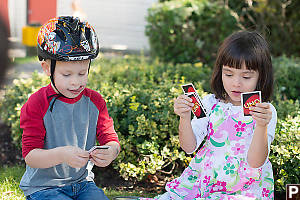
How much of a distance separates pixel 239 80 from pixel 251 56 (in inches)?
7.3

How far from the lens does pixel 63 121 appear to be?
9.01ft

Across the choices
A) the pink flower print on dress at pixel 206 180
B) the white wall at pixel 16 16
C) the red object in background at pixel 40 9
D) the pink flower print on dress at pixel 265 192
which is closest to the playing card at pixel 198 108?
the pink flower print on dress at pixel 206 180

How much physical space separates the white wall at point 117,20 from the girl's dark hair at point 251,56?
10.6m

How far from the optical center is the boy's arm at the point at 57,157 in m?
2.56

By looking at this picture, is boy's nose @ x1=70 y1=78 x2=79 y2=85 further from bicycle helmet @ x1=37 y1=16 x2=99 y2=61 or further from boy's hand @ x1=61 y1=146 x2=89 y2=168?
boy's hand @ x1=61 y1=146 x2=89 y2=168

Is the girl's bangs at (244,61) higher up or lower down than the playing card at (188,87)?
higher up

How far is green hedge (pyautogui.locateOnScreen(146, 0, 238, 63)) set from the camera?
7.70 m

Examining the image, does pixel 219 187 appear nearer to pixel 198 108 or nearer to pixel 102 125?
pixel 198 108

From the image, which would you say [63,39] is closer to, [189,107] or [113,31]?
[189,107]

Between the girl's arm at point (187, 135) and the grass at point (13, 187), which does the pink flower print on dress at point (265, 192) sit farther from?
the grass at point (13, 187)

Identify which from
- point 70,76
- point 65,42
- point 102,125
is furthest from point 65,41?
point 102,125

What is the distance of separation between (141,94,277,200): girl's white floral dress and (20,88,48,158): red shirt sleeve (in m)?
1.11

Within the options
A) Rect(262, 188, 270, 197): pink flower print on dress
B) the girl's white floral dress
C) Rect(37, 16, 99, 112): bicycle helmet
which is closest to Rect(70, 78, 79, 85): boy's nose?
Rect(37, 16, 99, 112): bicycle helmet

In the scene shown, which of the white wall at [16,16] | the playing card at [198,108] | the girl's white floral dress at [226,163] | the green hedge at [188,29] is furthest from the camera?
the white wall at [16,16]
